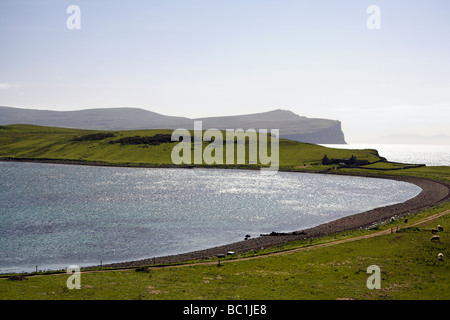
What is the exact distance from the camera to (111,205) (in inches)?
4579

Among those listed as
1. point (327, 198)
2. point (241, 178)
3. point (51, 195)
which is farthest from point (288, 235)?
point (241, 178)

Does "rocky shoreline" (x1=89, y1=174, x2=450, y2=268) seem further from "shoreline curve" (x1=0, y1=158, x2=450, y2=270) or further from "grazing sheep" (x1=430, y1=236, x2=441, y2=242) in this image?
"grazing sheep" (x1=430, y1=236, x2=441, y2=242)

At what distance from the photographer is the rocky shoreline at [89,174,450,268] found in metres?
60.8

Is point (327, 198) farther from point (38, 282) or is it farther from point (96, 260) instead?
point (38, 282)

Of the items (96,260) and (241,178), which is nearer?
(96,260)

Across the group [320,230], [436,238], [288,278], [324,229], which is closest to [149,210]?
[320,230]

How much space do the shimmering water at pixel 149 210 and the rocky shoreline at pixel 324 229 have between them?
4830 mm

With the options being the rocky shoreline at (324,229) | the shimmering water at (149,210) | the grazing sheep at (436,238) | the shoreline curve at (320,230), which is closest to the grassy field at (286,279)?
the grazing sheep at (436,238)

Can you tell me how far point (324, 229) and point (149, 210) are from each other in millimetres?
50988

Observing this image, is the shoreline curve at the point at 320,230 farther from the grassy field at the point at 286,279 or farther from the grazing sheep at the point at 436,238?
the grazing sheep at the point at 436,238

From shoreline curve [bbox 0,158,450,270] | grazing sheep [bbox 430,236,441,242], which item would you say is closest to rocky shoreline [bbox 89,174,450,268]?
shoreline curve [bbox 0,158,450,270]

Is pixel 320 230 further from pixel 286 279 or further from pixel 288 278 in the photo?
pixel 286 279

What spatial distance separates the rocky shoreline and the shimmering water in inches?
190

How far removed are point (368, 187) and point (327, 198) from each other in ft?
131
